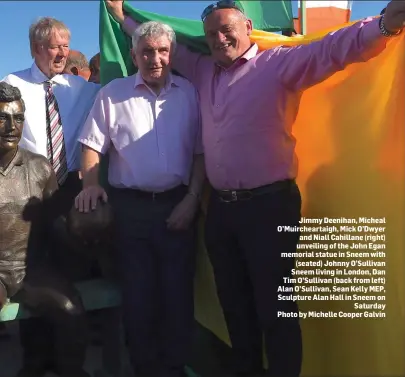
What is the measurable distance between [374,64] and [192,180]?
1123 mm

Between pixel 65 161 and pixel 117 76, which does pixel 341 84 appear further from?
pixel 65 161

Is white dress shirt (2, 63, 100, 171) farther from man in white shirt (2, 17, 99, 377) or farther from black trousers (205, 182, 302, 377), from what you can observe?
black trousers (205, 182, 302, 377)

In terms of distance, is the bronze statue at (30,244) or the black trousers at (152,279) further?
the black trousers at (152,279)

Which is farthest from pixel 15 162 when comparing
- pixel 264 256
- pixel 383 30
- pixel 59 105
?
pixel 383 30

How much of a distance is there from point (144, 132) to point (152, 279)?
2.48 feet

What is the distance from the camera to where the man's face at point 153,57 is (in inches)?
104

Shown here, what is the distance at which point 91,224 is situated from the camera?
254 centimetres

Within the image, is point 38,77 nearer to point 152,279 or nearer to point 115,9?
point 115,9

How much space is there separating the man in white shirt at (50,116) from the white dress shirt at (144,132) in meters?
0.32

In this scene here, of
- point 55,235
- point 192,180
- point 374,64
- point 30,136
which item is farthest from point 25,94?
Answer: point 374,64

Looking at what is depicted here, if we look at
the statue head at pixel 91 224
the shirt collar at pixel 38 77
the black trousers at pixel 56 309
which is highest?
the shirt collar at pixel 38 77

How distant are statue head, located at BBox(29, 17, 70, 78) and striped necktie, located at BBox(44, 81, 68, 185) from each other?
0.21m

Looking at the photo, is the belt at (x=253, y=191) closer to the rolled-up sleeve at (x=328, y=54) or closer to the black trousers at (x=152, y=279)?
the black trousers at (x=152, y=279)

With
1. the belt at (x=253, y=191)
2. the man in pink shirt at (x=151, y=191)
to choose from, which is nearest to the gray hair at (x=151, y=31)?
the man in pink shirt at (x=151, y=191)
